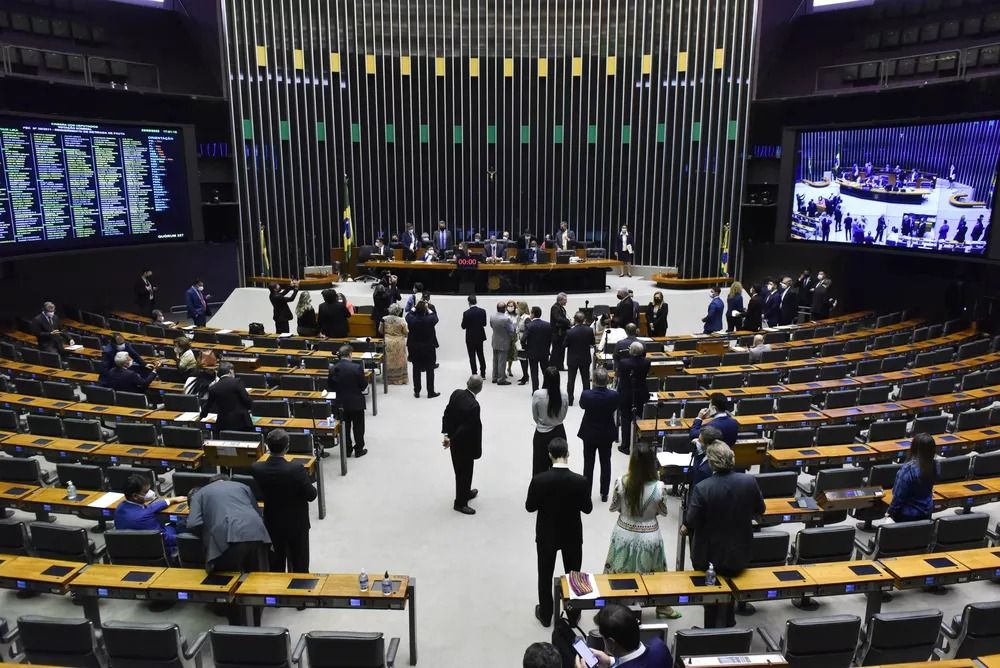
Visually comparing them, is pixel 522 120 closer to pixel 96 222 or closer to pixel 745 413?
pixel 96 222

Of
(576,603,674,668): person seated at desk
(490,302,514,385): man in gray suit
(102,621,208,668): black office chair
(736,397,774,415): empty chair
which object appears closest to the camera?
(576,603,674,668): person seated at desk

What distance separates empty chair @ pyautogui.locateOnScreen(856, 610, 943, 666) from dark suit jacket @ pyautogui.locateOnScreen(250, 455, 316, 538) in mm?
3541

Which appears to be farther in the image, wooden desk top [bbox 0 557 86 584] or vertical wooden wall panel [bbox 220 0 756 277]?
vertical wooden wall panel [bbox 220 0 756 277]

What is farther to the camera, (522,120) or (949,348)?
(522,120)

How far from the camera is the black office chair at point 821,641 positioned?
382cm

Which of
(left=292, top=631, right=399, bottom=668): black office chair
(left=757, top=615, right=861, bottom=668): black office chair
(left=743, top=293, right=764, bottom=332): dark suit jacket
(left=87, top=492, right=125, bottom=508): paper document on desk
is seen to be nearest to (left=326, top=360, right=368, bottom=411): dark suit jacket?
(left=87, top=492, right=125, bottom=508): paper document on desk

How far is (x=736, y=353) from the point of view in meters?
10.1

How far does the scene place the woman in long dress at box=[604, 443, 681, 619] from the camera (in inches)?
176

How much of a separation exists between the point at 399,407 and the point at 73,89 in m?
10.0

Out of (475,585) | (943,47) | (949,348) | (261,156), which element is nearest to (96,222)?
(261,156)

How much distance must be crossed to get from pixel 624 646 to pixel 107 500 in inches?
181

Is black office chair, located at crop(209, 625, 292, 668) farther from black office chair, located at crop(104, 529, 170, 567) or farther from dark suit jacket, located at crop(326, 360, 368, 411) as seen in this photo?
dark suit jacket, located at crop(326, 360, 368, 411)

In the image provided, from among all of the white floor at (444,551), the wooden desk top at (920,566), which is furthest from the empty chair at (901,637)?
the white floor at (444,551)

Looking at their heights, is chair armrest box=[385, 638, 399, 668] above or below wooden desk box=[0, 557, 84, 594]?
below
